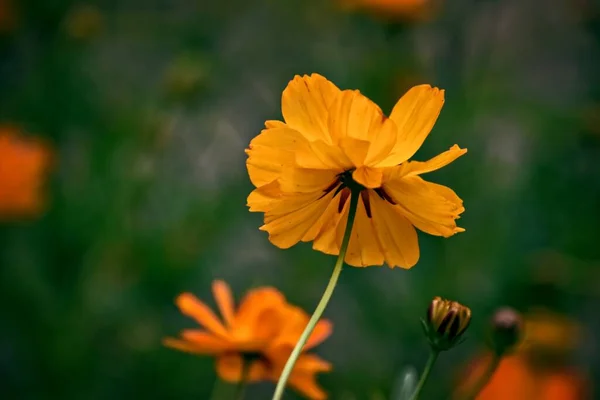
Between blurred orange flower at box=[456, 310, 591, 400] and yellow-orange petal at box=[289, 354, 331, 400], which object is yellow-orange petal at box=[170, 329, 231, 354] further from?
blurred orange flower at box=[456, 310, 591, 400]

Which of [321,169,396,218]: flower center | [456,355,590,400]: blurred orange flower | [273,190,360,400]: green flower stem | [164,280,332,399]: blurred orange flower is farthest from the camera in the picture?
[456,355,590,400]: blurred orange flower

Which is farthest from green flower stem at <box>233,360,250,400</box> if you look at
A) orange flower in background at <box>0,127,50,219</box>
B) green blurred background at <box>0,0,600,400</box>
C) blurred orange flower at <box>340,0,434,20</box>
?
blurred orange flower at <box>340,0,434,20</box>

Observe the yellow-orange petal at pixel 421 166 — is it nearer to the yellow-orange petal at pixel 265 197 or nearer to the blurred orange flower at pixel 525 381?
the yellow-orange petal at pixel 265 197

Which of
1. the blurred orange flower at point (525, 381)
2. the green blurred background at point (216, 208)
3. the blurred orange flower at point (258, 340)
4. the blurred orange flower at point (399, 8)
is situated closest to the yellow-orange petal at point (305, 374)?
the blurred orange flower at point (258, 340)

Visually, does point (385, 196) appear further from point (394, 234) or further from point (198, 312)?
point (198, 312)

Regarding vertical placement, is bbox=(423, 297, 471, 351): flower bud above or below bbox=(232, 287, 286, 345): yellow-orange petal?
above

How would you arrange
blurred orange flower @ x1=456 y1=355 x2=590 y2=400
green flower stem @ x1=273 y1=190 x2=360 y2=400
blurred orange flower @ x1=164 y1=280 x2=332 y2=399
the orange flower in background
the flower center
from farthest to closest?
the orange flower in background, blurred orange flower @ x1=456 y1=355 x2=590 y2=400, blurred orange flower @ x1=164 y1=280 x2=332 y2=399, the flower center, green flower stem @ x1=273 y1=190 x2=360 y2=400
